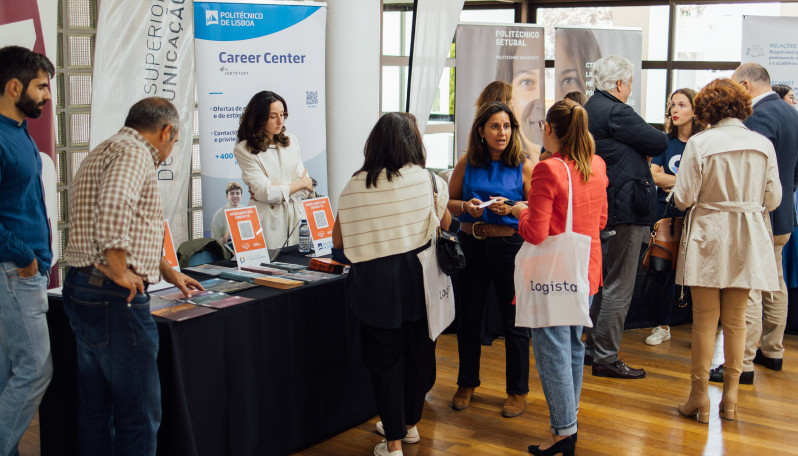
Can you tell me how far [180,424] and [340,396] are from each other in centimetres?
87

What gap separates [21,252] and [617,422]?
2.56 meters

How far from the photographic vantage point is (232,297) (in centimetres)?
280

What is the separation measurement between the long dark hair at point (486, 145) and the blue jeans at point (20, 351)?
70.1 inches

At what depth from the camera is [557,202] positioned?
2.66 meters

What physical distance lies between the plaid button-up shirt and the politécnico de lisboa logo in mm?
1780

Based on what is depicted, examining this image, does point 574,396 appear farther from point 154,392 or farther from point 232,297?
point 154,392

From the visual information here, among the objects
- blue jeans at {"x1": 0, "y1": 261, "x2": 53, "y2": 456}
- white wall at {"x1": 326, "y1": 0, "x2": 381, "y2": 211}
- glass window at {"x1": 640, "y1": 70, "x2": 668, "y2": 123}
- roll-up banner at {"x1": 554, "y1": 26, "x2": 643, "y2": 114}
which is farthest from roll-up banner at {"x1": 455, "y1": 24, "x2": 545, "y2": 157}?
blue jeans at {"x1": 0, "y1": 261, "x2": 53, "y2": 456}

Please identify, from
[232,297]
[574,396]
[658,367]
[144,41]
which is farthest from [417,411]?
[144,41]

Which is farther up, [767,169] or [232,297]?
[767,169]

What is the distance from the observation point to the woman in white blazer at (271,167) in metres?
3.65

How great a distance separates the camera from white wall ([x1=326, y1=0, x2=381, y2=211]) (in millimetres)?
4730

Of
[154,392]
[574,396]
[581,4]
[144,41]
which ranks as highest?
[581,4]

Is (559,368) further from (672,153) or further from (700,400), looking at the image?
(672,153)

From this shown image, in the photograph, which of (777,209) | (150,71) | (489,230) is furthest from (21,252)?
(777,209)
